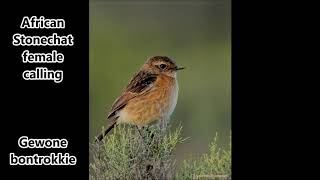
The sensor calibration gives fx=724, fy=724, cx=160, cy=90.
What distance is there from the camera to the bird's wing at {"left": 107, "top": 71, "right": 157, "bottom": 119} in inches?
249

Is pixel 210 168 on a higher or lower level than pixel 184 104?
lower

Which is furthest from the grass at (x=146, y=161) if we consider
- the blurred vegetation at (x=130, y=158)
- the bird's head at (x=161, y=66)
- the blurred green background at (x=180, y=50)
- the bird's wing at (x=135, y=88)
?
the blurred green background at (x=180, y=50)

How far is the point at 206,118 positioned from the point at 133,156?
12.8ft

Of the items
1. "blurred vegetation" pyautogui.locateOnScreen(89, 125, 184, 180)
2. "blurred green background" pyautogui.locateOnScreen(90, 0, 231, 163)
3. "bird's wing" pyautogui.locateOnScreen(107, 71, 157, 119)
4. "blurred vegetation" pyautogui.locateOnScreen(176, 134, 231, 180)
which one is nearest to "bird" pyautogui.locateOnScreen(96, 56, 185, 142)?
"bird's wing" pyautogui.locateOnScreen(107, 71, 157, 119)

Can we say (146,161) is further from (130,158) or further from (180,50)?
(180,50)

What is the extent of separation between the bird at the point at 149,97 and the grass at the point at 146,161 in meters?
0.55

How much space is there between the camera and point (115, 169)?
5703mm

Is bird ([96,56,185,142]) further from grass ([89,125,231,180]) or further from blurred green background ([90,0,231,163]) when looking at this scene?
blurred green background ([90,0,231,163])

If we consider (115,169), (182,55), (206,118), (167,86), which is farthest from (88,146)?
(182,55)

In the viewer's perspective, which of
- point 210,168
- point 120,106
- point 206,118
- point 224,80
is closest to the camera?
point 210,168

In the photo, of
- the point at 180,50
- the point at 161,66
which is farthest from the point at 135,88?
the point at 180,50

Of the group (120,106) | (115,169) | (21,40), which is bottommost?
(115,169)

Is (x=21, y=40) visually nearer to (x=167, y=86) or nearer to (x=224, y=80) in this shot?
(x=167, y=86)

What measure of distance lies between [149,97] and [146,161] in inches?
36.6
